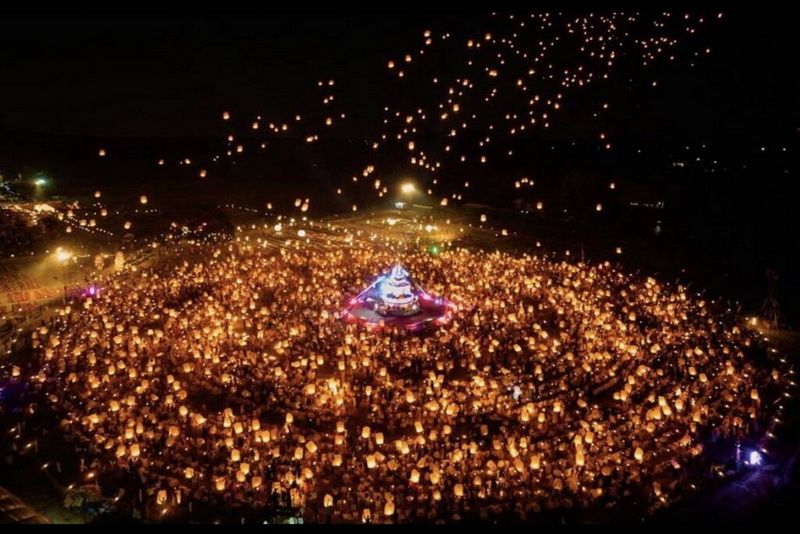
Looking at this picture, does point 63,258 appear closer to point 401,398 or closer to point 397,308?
point 397,308

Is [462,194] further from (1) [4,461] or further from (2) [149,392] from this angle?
(1) [4,461]

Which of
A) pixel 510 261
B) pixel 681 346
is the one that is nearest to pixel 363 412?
pixel 681 346

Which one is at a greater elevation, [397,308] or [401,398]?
[397,308]

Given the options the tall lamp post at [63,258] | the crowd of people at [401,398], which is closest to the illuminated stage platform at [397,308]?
the crowd of people at [401,398]

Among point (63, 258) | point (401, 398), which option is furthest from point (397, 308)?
point (63, 258)

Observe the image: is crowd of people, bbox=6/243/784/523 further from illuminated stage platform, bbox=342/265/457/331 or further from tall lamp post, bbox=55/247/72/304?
tall lamp post, bbox=55/247/72/304

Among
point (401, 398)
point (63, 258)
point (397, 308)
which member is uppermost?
point (63, 258)

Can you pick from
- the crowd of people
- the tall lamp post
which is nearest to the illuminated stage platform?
the crowd of people

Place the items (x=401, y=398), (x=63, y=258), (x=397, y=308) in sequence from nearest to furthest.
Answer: (x=401, y=398) → (x=397, y=308) → (x=63, y=258)

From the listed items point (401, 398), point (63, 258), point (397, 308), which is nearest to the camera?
point (401, 398)
